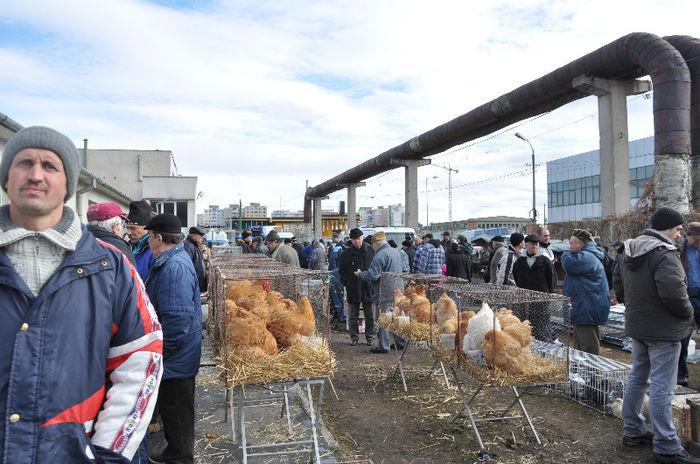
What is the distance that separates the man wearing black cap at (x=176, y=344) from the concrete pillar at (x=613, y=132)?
1331cm

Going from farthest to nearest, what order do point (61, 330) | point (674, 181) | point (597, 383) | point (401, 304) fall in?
point (674, 181) < point (401, 304) < point (597, 383) < point (61, 330)

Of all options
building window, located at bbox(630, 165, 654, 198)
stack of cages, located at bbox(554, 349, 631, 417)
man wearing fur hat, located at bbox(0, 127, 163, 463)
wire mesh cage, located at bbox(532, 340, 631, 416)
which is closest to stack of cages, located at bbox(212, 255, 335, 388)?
man wearing fur hat, located at bbox(0, 127, 163, 463)

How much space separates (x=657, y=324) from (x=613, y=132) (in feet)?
36.5

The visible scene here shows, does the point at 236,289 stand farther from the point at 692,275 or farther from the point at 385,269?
the point at 692,275

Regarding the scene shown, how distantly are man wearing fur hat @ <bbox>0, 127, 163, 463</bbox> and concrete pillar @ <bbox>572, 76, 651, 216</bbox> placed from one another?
14730 millimetres

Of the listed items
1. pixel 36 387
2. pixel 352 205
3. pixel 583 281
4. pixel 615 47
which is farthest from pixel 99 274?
pixel 352 205

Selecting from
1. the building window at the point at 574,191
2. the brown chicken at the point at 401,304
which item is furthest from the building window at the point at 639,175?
the brown chicken at the point at 401,304

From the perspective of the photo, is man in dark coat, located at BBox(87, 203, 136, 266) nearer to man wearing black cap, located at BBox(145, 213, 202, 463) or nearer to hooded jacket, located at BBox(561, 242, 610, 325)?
man wearing black cap, located at BBox(145, 213, 202, 463)

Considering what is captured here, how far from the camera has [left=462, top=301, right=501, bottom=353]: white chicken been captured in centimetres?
516

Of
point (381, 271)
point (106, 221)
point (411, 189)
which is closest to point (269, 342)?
point (106, 221)

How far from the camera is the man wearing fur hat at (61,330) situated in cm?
173

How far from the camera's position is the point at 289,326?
4.79 m

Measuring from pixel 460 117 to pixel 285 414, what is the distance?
16.4 meters

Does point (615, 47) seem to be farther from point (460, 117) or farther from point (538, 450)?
point (538, 450)
